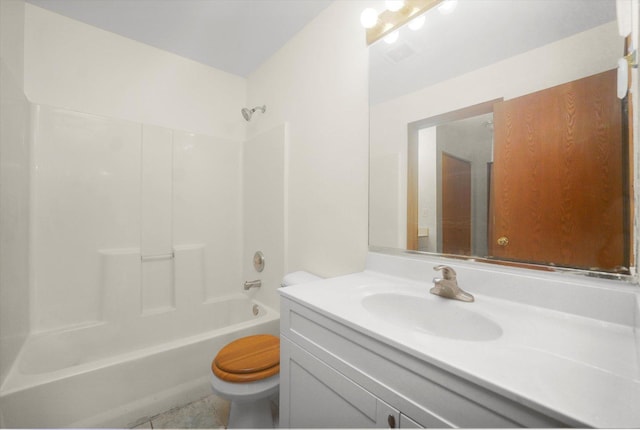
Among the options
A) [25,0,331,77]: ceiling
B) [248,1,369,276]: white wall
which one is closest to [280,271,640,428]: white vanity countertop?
[248,1,369,276]: white wall

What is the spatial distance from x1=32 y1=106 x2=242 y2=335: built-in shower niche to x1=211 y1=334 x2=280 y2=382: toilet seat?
91 cm

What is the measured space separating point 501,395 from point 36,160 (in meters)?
2.35

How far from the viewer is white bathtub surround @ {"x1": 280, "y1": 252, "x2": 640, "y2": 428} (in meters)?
0.41

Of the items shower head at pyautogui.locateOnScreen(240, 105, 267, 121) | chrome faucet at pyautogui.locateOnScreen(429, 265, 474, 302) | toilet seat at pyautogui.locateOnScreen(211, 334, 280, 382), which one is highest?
shower head at pyautogui.locateOnScreen(240, 105, 267, 121)

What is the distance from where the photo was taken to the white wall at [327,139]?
1.34 meters

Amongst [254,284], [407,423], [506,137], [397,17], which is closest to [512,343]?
[407,423]

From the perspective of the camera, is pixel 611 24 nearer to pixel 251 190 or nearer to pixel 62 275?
pixel 251 190

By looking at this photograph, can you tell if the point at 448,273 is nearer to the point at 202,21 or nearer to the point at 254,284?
the point at 254,284

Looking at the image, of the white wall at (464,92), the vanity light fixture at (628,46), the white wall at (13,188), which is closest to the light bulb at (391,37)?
the white wall at (464,92)

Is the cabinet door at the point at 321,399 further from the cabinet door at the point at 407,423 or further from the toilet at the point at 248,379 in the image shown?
the toilet at the point at 248,379

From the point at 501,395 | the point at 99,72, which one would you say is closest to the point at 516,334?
the point at 501,395

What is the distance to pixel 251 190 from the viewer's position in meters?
2.19

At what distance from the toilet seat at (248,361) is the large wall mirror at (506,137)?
2.39 ft

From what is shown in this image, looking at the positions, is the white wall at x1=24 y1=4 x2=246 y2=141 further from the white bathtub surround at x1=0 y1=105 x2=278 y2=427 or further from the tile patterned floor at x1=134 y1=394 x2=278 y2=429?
the tile patterned floor at x1=134 y1=394 x2=278 y2=429
